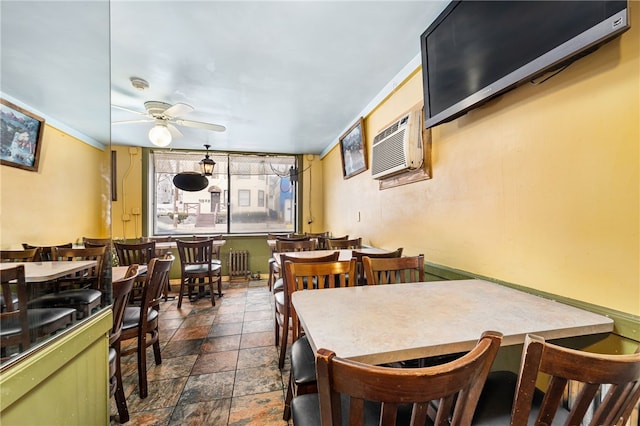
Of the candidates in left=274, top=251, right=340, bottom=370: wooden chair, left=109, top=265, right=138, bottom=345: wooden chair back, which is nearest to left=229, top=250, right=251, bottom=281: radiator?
A: left=274, top=251, right=340, bottom=370: wooden chair

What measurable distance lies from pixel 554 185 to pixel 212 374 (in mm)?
2482

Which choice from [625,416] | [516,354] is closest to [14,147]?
[625,416]

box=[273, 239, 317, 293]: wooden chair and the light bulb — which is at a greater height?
the light bulb

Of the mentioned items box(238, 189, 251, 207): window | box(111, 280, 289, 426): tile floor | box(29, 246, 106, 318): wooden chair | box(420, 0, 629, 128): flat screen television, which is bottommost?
box(111, 280, 289, 426): tile floor

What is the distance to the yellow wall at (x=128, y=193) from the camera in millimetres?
5059

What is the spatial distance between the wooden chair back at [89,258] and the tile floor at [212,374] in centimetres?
100

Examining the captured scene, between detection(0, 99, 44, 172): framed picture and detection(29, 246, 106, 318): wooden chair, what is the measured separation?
1.48ft

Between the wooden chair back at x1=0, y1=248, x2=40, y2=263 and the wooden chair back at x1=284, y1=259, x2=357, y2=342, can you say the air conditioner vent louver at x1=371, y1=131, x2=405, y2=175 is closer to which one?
the wooden chair back at x1=284, y1=259, x2=357, y2=342

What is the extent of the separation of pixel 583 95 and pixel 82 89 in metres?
2.15

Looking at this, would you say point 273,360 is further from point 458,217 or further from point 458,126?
Result: point 458,126

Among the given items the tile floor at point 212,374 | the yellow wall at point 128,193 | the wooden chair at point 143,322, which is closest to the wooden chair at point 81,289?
the wooden chair at point 143,322

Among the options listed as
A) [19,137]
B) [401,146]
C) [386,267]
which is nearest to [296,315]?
[386,267]

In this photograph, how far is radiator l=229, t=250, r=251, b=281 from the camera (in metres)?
5.24

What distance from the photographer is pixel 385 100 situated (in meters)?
2.96
